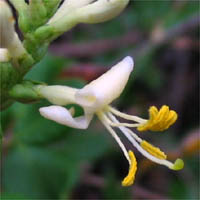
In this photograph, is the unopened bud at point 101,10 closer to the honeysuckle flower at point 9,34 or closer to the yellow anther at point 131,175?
the honeysuckle flower at point 9,34

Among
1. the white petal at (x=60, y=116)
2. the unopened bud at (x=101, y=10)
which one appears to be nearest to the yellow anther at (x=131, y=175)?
the white petal at (x=60, y=116)

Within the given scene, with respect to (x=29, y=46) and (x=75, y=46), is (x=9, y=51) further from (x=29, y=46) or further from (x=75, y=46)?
Result: (x=75, y=46)

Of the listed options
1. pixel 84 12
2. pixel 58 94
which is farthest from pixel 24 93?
pixel 84 12

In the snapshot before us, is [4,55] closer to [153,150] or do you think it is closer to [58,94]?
[58,94]

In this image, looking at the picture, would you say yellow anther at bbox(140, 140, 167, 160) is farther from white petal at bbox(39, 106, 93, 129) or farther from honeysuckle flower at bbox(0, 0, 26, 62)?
honeysuckle flower at bbox(0, 0, 26, 62)

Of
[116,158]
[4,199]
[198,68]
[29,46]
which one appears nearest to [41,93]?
[29,46]
